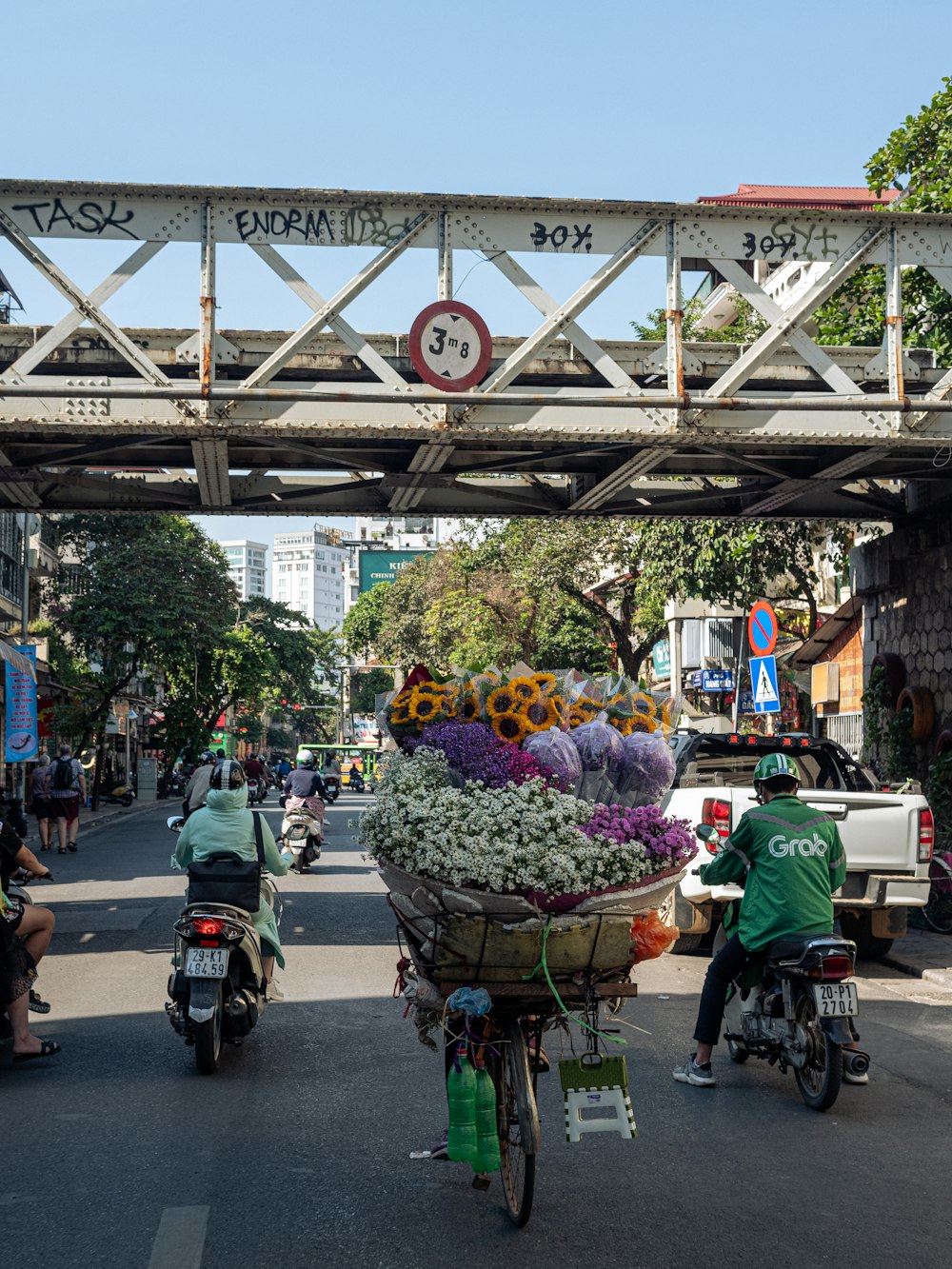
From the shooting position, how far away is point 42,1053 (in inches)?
310

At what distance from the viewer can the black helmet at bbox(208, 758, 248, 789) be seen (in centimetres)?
811

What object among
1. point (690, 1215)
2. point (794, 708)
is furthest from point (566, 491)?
point (794, 708)

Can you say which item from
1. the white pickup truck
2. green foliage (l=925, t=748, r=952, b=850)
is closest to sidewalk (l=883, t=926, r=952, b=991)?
the white pickup truck

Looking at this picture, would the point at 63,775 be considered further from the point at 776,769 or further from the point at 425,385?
the point at 776,769

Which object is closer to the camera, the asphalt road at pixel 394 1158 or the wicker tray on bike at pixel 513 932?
the asphalt road at pixel 394 1158

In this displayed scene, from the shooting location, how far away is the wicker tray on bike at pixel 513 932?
5.03 m

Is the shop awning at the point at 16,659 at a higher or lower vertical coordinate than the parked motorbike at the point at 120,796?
higher

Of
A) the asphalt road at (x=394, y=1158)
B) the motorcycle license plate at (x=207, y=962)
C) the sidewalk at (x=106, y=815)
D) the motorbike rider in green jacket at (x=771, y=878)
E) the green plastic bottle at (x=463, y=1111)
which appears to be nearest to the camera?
the asphalt road at (x=394, y=1158)

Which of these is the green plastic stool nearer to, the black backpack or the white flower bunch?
the white flower bunch

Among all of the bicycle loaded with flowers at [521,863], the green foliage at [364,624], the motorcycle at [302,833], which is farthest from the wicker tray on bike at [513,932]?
the green foliage at [364,624]

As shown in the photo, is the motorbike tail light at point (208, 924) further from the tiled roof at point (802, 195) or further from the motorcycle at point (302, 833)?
the tiled roof at point (802, 195)

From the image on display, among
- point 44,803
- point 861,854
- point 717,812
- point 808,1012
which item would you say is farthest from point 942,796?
point 44,803

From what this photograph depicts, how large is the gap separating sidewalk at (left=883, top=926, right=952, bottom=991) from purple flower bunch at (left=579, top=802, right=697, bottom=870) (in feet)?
20.1

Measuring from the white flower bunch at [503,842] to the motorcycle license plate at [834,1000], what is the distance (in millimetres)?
1775
